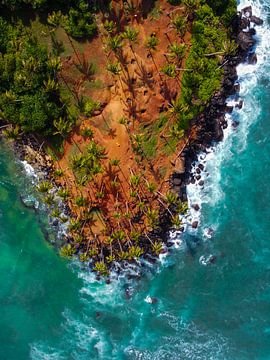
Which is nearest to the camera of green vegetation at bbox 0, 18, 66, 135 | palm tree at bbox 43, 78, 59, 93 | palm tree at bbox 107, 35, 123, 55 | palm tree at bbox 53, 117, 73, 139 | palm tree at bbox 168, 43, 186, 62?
green vegetation at bbox 0, 18, 66, 135

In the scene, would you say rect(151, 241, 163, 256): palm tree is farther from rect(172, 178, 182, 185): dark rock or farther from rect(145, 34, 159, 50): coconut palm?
rect(145, 34, 159, 50): coconut palm

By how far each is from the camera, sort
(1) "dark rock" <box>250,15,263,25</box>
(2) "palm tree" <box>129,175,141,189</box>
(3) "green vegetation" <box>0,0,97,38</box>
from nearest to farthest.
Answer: (3) "green vegetation" <box>0,0,97,38</box> → (2) "palm tree" <box>129,175,141,189</box> → (1) "dark rock" <box>250,15,263,25</box>

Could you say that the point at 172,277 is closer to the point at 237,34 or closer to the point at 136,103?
the point at 136,103

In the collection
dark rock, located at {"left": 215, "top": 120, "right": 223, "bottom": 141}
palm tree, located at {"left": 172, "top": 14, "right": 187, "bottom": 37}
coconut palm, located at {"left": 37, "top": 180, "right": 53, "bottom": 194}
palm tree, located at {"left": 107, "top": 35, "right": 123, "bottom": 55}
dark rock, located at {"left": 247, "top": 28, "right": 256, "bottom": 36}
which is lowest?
coconut palm, located at {"left": 37, "top": 180, "right": 53, "bottom": 194}

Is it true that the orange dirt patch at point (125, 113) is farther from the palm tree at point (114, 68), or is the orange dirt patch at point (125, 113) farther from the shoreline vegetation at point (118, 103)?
the palm tree at point (114, 68)

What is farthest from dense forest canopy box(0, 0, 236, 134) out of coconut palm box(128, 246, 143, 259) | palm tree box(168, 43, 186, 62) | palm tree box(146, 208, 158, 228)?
coconut palm box(128, 246, 143, 259)

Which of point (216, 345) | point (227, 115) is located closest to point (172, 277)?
point (216, 345)
